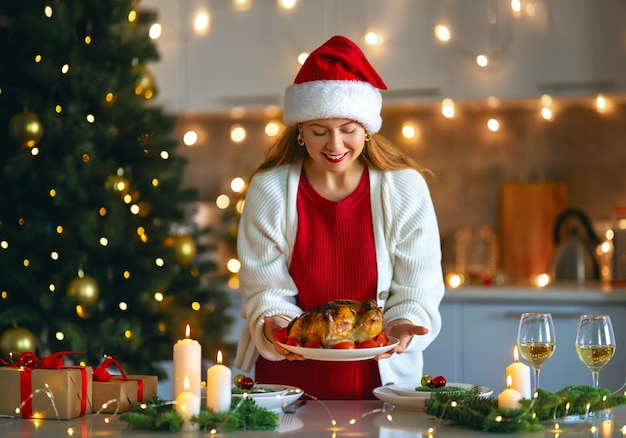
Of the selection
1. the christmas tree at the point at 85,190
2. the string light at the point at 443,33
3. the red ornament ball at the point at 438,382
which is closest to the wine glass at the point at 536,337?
the red ornament ball at the point at 438,382

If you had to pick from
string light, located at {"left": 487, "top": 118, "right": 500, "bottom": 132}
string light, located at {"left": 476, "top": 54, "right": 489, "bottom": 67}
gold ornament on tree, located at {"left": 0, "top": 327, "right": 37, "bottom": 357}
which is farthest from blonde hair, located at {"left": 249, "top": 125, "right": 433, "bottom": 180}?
string light, located at {"left": 487, "top": 118, "right": 500, "bottom": 132}

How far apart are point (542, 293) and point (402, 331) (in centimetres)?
136

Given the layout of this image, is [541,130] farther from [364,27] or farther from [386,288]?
[386,288]

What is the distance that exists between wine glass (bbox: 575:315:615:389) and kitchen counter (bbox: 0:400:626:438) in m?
0.11

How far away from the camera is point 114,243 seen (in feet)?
9.38

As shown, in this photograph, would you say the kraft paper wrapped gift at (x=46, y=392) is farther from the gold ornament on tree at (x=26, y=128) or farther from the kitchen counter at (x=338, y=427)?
the gold ornament on tree at (x=26, y=128)

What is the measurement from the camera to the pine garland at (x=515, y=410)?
1.47m

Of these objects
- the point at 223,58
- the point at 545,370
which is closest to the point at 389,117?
the point at 223,58

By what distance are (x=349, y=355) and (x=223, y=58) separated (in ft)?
7.52

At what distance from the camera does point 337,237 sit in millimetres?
2148

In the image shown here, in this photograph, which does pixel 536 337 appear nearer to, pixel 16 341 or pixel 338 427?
pixel 338 427

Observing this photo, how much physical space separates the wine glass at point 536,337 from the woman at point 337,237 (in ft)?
1.44

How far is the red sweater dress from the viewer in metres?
2.11

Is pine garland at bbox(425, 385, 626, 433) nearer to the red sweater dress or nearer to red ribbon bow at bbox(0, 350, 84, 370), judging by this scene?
the red sweater dress
